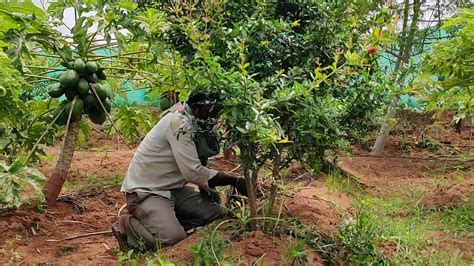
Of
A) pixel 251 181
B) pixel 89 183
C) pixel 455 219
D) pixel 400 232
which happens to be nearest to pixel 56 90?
pixel 89 183

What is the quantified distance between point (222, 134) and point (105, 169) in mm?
4065

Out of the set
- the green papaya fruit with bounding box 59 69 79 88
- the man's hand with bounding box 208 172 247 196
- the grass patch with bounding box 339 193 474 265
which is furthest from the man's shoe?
the grass patch with bounding box 339 193 474 265

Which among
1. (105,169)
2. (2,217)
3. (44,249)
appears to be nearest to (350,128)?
(44,249)

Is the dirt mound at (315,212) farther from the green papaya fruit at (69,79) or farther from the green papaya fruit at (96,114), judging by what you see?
the green papaya fruit at (69,79)

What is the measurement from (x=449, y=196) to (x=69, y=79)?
381cm

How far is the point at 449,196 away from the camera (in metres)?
5.58

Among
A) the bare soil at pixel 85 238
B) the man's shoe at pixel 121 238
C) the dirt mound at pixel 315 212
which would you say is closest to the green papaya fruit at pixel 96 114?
the bare soil at pixel 85 238

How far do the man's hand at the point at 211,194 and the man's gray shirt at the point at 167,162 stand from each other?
0.16 meters

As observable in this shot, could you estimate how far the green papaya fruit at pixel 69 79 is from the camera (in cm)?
477

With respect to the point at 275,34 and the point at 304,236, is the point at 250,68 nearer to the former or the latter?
the point at 275,34

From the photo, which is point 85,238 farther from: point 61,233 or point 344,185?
point 344,185

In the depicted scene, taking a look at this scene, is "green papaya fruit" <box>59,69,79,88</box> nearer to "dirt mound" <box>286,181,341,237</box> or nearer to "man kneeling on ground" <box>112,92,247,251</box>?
"man kneeling on ground" <box>112,92,247,251</box>

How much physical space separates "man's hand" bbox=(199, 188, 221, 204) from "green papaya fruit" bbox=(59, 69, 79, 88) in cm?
148

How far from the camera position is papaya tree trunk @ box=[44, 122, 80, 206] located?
4965 mm
